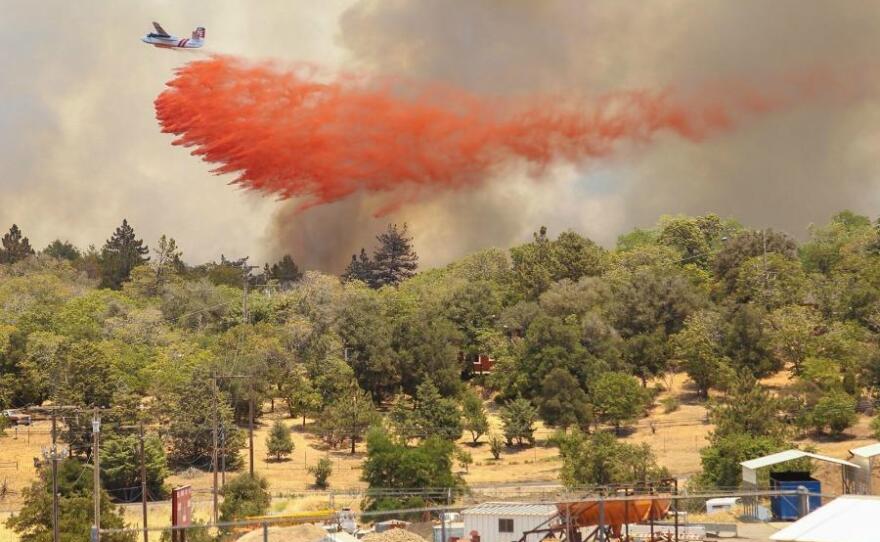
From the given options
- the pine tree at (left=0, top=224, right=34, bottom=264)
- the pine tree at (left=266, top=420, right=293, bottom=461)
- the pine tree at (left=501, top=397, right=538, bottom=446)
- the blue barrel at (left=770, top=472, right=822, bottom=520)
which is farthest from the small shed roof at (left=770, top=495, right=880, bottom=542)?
the pine tree at (left=0, top=224, right=34, bottom=264)

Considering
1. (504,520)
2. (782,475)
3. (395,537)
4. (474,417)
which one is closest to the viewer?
(395,537)

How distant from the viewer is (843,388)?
80875 millimetres

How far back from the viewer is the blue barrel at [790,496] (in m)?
42.5

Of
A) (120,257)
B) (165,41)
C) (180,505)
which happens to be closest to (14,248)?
(120,257)

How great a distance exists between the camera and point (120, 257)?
164500mm

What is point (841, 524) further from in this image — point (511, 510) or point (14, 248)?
point (14, 248)

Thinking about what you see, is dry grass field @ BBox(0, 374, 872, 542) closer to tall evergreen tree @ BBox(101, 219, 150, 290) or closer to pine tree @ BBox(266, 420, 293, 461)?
pine tree @ BBox(266, 420, 293, 461)

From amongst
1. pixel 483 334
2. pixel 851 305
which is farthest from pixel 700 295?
pixel 483 334

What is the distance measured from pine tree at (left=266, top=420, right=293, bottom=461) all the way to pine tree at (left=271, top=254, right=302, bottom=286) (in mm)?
80917

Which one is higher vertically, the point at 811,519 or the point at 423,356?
the point at 423,356

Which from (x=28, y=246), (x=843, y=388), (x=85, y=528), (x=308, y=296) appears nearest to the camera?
(x=85, y=528)

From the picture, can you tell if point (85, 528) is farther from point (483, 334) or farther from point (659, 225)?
point (659, 225)

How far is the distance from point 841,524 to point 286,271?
466ft

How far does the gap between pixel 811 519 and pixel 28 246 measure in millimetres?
180957
